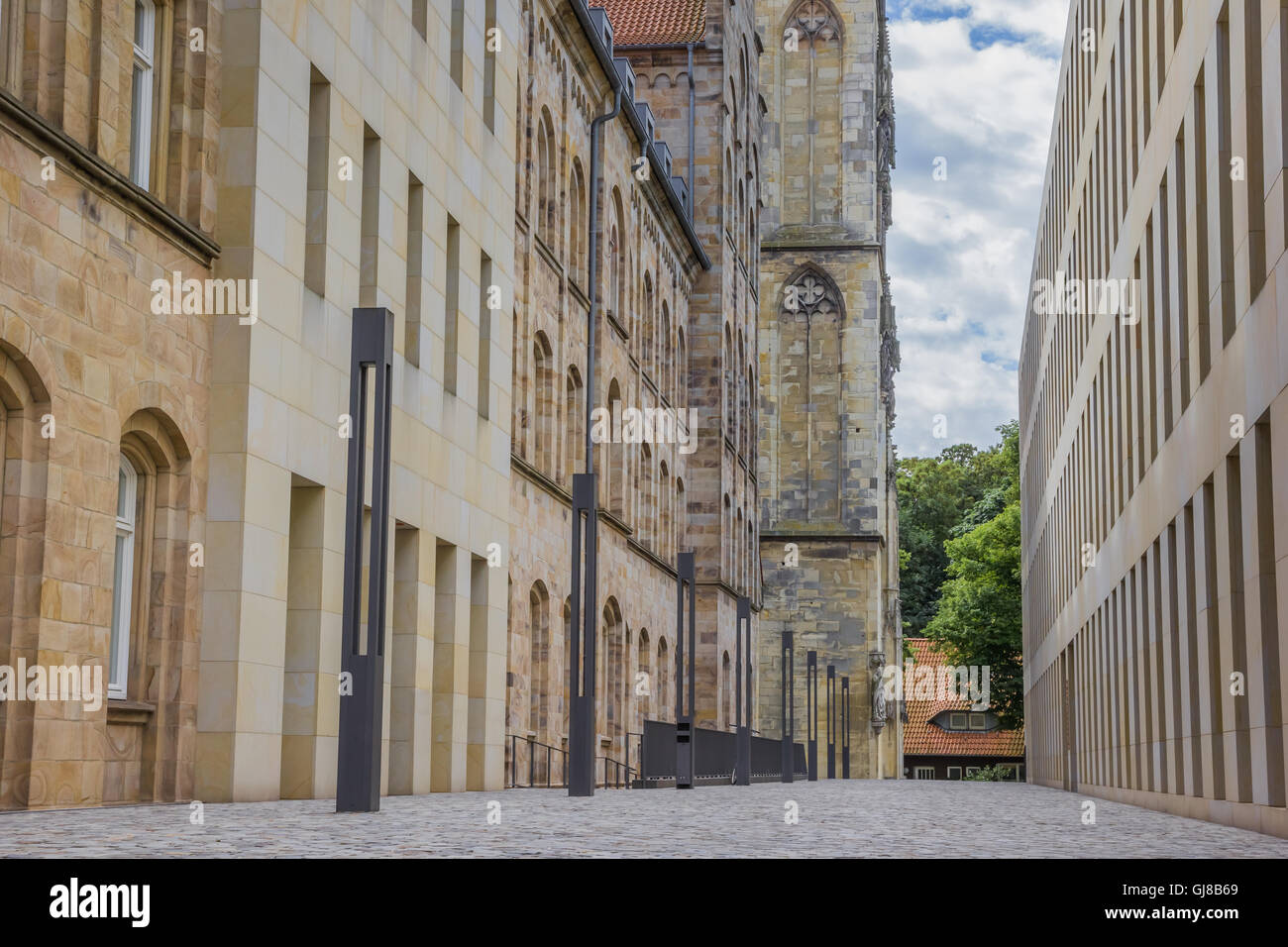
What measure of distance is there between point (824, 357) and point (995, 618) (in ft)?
44.1

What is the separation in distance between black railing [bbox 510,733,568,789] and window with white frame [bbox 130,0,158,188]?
14883mm

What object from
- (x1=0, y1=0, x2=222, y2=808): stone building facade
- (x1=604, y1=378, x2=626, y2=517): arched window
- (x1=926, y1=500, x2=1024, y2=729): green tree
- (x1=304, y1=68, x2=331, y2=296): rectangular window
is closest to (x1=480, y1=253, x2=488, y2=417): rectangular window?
(x1=304, y1=68, x2=331, y2=296): rectangular window

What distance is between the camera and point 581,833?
11969 mm

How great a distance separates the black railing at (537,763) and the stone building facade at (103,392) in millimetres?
13252

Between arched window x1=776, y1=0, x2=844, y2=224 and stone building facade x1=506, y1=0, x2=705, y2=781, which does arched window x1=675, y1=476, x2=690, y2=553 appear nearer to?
stone building facade x1=506, y1=0, x2=705, y2=781

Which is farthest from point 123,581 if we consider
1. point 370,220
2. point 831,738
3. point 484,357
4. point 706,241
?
point 831,738

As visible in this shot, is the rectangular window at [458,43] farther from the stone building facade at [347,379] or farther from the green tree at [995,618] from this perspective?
the green tree at [995,618]

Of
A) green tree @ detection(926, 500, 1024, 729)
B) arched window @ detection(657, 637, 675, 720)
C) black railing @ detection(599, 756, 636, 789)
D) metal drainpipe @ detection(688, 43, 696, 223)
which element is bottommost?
black railing @ detection(599, 756, 636, 789)

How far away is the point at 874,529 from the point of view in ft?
246

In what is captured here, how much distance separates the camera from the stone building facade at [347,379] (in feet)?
57.2

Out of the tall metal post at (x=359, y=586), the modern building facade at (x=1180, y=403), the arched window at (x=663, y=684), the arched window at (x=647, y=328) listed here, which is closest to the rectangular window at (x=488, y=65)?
the modern building facade at (x=1180, y=403)

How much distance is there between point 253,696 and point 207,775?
0.95 meters

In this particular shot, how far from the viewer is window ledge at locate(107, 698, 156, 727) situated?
51.0ft

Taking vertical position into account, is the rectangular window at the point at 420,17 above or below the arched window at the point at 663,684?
above
